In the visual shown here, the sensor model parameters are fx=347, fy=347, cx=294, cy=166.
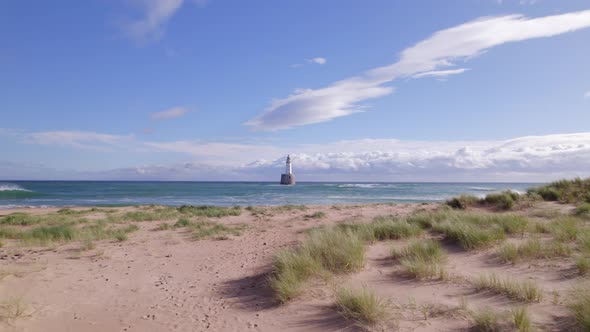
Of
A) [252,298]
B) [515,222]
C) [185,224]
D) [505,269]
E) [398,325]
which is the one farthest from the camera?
[185,224]

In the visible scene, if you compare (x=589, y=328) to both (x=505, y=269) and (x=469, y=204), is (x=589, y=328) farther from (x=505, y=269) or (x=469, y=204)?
(x=469, y=204)

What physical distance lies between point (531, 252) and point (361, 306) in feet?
13.8

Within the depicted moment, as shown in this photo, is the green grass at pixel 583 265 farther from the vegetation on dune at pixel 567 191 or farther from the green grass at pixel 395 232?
the vegetation on dune at pixel 567 191

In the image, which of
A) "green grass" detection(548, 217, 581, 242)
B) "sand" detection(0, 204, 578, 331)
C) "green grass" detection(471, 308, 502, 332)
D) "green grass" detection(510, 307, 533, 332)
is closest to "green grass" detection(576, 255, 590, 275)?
"sand" detection(0, 204, 578, 331)

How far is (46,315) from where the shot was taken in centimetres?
538

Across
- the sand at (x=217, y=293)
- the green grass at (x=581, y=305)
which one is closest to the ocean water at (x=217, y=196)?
the sand at (x=217, y=293)

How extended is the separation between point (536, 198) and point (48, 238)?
19.9m

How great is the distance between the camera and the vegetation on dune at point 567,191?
15281 mm

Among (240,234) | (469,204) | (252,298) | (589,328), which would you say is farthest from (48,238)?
(469,204)

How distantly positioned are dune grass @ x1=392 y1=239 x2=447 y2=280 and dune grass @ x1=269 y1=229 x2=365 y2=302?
0.89 metres

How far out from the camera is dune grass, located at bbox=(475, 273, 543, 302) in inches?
189

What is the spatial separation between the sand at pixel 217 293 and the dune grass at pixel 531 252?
31 cm

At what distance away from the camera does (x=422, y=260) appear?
21.6ft

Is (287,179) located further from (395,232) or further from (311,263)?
(311,263)
